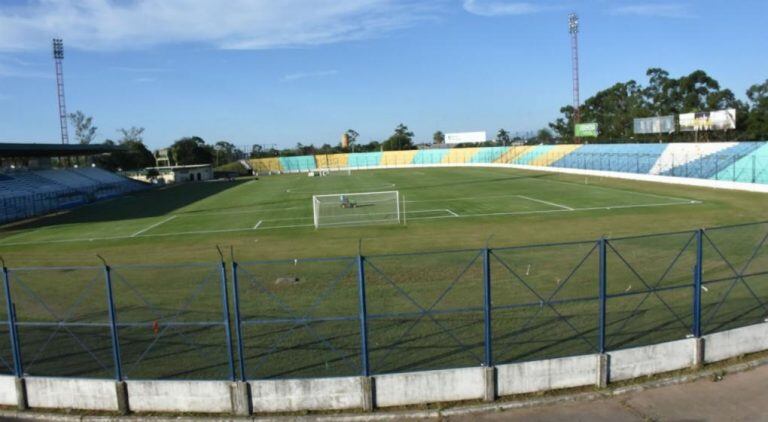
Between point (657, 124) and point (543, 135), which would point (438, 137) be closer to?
point (543, 135)

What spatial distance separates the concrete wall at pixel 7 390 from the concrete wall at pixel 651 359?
10623mm

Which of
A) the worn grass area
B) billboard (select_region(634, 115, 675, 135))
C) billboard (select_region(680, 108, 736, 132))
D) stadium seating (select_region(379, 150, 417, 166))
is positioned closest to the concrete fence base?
the worn grass area

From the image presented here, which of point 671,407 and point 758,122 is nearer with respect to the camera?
point 671,407

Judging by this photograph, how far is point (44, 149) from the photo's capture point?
190ft

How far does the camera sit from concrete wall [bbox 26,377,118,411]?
383 inches

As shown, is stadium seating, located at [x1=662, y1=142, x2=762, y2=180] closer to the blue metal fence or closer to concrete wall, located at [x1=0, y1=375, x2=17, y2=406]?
the blue metal fence

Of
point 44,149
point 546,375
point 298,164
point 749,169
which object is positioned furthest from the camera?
point 298,164

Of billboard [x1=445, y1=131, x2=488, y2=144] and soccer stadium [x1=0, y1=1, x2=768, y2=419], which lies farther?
billboard [x1=445, y1=131, x2=488, y2=144]

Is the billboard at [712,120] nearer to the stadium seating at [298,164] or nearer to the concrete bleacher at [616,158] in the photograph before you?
the concrete bleacher at [616,158]

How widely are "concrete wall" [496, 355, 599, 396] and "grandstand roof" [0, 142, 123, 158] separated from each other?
51835mm

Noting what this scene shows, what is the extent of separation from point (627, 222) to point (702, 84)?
249ft

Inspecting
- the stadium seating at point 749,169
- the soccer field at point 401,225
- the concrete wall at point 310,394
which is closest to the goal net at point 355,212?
the soccer field at point 401,225

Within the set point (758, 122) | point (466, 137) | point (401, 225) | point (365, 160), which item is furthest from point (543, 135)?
point (401, 225)

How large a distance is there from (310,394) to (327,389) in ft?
0.95
